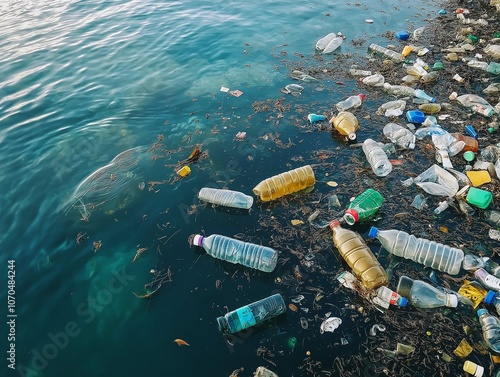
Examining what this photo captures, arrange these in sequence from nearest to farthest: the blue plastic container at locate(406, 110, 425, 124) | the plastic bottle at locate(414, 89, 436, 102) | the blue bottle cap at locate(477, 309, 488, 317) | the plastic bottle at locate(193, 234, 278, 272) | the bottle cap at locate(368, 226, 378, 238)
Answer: the blue bottle cap at locate(477, 309, 488, 317) < the plastic bottle at locate(193, 234, 278, 272) < the bottle cap at locate(368, 226, 378, 238) < the blue plastic container at locate(406, 110, 425, 124) < the plastic bottle at locate(414, 89, 436, 102)

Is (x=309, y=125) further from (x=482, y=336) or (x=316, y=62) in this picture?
(x=482, y=336)

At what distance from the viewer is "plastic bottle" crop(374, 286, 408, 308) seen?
3.30m

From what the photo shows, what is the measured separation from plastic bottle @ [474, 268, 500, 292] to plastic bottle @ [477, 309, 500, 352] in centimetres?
33

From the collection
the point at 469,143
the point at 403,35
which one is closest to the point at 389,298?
the point at 469,143

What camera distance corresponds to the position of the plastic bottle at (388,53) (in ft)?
25.4

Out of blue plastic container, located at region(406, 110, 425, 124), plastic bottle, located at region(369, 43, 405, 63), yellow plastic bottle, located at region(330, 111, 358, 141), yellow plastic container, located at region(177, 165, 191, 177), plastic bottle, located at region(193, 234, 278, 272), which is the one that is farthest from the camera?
plastic bottle, located at region(369, 43, 405, 63)

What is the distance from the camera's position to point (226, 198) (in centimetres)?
458

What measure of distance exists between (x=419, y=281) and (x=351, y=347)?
1.07 m

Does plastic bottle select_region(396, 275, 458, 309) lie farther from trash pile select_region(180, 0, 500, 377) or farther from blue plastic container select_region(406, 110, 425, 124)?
blue plastic container select_region(406, 110, 425, 124)

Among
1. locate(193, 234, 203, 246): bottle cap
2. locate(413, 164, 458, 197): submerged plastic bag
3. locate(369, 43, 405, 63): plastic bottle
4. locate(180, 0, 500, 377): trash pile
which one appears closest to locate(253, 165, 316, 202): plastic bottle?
locate(180, 0, 500, 377): trash pile

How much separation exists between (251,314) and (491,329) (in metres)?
2.27

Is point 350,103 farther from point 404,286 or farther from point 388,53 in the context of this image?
point 404,286

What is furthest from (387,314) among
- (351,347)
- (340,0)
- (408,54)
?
(340,0)

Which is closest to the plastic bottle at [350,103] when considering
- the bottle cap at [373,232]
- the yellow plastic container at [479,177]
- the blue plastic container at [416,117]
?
the blue plastic container at [416,117]
